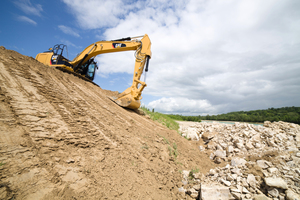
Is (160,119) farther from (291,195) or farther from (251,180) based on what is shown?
(291,195)

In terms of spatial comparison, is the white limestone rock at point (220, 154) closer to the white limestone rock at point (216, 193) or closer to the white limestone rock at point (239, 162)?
the white limestone rock at point (239, 162)

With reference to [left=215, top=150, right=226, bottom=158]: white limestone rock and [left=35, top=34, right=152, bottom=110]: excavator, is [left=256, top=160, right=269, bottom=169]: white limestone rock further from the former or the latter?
[left=35, top=34, right=152, bottom=110]: excavator

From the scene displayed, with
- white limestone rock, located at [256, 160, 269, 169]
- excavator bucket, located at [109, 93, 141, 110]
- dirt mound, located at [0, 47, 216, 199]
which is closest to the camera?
dirt mound, located at [0, 47, 216, 199]

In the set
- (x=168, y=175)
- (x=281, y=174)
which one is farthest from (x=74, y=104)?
(x=281, y=174)

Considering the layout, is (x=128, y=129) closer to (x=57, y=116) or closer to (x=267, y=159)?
(x=57, y=116)

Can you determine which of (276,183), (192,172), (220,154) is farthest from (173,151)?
(276,183)

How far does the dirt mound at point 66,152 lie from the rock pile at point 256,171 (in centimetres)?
89

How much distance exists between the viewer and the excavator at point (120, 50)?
7996mm

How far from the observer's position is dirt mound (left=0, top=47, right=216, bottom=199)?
7.43ft

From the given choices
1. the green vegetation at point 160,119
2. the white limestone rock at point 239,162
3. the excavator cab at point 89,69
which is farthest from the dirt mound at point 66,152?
the excavator cab at point 89,69

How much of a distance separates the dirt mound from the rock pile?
89cm

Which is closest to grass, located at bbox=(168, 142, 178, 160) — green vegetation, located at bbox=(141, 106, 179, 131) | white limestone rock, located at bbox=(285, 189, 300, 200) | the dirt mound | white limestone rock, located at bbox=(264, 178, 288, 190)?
the dirt mound

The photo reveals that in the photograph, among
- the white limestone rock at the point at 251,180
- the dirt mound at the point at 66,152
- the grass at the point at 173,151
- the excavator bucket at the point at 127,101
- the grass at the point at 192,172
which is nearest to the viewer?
the dirt mound at the point at 66,152

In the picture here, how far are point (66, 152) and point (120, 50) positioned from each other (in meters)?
7.21
